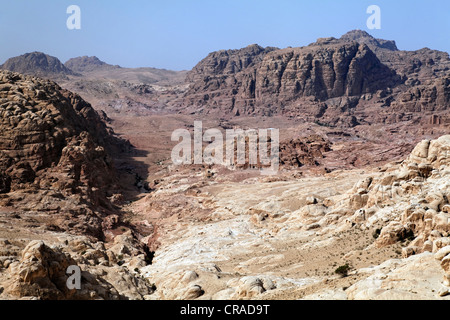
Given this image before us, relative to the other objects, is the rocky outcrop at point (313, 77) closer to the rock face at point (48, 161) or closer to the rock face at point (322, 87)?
the rock face at point (322, 87)

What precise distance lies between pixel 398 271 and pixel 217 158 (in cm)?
7197

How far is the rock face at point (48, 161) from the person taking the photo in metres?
51.6

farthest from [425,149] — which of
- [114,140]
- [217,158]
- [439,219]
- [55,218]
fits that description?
[114,140]

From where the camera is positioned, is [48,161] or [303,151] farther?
[303,151]

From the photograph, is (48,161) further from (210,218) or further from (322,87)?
(322,87)

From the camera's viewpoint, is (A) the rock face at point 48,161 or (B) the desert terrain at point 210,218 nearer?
(B) the desert terrain at point 210,218

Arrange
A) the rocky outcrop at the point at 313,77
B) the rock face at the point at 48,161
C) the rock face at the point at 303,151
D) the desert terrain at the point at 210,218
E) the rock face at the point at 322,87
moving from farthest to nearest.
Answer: the rocky outcrop at the point at 313,77, the rock face at the point at 322,87, the rock face at the point at 303,151, the rock face at the point at 48,161, the desert terrain at the point at 210,218

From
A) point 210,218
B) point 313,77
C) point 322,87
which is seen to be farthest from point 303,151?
point 322,87

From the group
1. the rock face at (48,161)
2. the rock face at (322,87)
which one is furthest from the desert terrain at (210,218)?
the rock face at (322,87)

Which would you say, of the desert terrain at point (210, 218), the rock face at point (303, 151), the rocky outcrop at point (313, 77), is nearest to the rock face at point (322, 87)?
the rocky outcrop at point (313, 77)

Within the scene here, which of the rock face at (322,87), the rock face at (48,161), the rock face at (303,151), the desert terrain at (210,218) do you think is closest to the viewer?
the desert terrain at (210,218)

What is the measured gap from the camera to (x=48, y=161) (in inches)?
2453

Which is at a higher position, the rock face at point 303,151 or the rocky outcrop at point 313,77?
the rocky outcrop at point 313,77

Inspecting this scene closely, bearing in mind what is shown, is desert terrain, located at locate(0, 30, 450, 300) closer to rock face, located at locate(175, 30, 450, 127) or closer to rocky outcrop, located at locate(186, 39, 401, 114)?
rock face, located at locate(175, 30, 450, 127)
